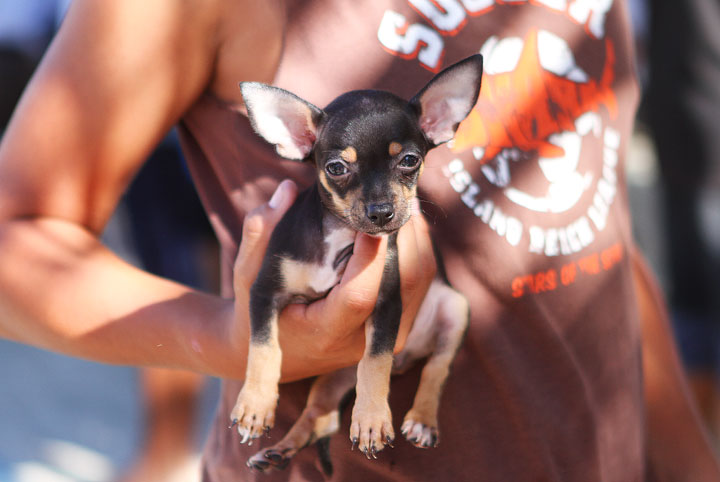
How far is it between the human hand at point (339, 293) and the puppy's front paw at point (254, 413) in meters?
0.12

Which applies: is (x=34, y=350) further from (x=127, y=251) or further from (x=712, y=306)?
(x=712, y=306)

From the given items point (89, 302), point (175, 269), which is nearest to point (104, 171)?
point (89, 302)

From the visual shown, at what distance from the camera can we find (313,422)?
1.03m

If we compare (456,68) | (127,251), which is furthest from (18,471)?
(456,68)

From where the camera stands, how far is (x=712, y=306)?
438 centimetres

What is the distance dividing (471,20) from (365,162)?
462 mm

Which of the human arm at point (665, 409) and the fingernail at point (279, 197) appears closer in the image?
the fingernail at point (279, 197)

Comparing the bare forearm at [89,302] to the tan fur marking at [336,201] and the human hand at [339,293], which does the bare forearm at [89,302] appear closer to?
the human hand at [339,293]

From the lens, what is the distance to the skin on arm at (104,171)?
3.63 ft

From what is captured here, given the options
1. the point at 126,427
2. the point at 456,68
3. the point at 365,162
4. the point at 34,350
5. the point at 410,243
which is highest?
the point at 456,68

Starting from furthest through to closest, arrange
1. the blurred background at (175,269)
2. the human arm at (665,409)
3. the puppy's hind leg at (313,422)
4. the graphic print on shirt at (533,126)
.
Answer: the blurred background at (175,269), the human arm at (665,409), the graphic print on shirt at (533,126), the puppy's hind leg at (313,422)

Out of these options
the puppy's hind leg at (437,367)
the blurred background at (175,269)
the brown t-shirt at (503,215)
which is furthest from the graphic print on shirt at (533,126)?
the blurred background at (175,269)

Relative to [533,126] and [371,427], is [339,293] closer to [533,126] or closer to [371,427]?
[371,427]

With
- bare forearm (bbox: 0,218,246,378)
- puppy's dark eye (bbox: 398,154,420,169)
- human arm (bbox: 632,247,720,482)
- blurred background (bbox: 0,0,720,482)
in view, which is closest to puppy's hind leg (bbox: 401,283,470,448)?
puppy's dark eye (bbox: 398,154,420,169)
